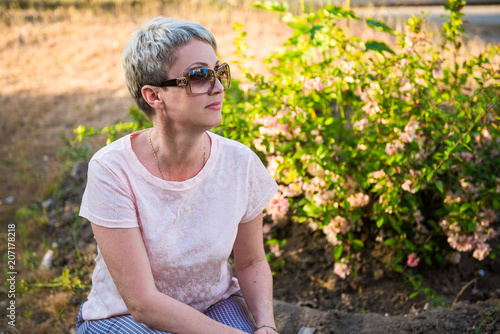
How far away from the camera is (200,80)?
5.65 ft

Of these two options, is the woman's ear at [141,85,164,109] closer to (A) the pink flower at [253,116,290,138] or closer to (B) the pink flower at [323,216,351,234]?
(A) the pink flower at [253,116,290,138]

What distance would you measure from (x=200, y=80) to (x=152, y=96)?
0.63ft

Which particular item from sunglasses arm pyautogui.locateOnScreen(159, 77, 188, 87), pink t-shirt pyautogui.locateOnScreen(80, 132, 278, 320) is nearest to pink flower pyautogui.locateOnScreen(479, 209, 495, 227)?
pink t-shirt pyautogui.locateOnScreen(80, 132, 278, 320)

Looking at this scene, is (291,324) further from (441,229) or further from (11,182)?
(11,182)

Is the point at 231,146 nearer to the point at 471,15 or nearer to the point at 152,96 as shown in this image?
the point at 152,96

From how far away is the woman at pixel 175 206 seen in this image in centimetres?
166

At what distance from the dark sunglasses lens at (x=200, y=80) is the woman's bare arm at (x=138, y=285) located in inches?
21.1

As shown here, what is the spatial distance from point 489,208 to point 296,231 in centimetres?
118

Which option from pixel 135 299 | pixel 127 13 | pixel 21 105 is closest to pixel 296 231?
pixel 135 299

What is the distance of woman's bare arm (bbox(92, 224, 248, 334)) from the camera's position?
1.64 m

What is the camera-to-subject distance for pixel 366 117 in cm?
279

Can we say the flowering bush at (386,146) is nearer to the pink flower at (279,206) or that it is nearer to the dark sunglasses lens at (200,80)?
the pink flower at (279,206)

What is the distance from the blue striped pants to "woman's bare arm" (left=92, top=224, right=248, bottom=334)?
72mm

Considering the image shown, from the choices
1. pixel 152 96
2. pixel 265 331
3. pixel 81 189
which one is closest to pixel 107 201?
pixel 152 96
